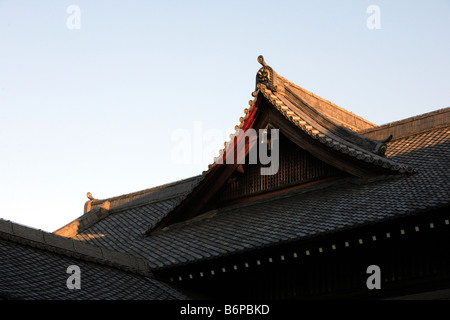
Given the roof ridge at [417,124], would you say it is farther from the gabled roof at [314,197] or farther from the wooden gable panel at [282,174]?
the wooden gable panel at [282,174]

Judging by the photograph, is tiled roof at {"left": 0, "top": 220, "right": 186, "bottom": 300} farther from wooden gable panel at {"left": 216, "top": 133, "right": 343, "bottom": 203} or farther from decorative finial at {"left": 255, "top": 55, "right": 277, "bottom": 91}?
decorative finial at {"left": 255, "top": 55, "right": 277, "bottom": 91}

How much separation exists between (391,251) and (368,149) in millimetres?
3467

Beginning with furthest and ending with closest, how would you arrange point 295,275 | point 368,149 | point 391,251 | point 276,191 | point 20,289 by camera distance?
1. point 276,191
2. point 368,149
3. point 295,275
4. point 391,251
5. point 20,289

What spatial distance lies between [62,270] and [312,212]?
4529 millimetres

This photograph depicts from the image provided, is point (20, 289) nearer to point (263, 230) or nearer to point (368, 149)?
point (263, 230)

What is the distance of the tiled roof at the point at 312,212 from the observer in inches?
412

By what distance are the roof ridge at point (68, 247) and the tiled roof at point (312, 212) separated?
14.8 inches

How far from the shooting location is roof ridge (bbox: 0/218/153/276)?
11.0 meters

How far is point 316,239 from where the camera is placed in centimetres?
1027

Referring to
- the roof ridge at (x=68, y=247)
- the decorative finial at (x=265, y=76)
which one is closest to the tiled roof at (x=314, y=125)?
the decorative finial at (x=265, y=76)

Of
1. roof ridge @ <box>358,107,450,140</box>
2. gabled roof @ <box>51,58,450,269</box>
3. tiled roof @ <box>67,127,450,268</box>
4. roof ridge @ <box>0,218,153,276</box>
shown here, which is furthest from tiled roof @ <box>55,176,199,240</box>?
roof ridge @ <box>358,107,450,140</box>

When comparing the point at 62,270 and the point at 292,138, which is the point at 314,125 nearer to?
the point at 292,138
